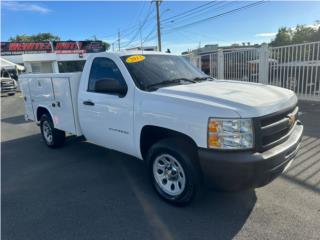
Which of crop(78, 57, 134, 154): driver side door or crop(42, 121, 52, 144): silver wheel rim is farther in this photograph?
crop(42, 121, 52, 144): silver wheel rim

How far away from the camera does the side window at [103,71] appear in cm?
401

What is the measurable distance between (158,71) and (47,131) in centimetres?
357

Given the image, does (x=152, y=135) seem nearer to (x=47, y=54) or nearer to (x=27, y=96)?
(x=27, y=96)

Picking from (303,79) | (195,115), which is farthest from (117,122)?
(303,79)

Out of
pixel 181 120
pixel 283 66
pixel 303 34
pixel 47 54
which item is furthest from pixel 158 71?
pixel 303 34

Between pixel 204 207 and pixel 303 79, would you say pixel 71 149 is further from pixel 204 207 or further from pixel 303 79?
pixel 303 79

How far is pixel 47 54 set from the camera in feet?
121

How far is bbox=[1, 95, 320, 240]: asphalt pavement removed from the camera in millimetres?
2908

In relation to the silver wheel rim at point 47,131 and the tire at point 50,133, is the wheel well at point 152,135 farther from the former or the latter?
the silver wheel rim at point 47,131

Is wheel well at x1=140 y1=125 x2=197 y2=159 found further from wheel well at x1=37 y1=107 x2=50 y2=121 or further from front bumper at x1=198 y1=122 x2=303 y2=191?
wheel well at x1=37 y1=107 x2=50 y2=121

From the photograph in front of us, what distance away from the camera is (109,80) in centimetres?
385

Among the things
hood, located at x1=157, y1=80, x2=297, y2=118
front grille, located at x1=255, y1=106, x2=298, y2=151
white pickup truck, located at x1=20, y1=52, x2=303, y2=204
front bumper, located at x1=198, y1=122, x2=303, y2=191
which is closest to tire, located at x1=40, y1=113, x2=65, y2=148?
white pickup truck, located at x1=20, y1=52, x2=303, y2=204

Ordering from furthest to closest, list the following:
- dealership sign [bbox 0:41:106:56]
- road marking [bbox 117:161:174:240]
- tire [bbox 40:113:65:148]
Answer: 1. dealership sign [bbox 0:41:106:56]
2. tire [bbox 40:113:65:148]
3. road marking [bbox 117:161:174:240]

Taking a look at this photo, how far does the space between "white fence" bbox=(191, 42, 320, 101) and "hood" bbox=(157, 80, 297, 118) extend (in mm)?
6381
